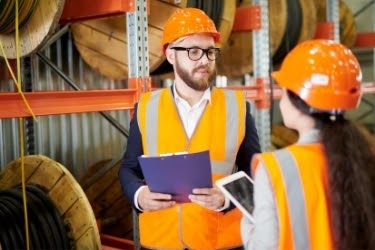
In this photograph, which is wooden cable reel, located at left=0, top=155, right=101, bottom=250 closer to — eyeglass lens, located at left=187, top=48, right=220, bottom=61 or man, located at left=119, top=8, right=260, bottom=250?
man, located at left=119, top=8, right=260, bottom=250

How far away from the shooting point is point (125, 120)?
515cm

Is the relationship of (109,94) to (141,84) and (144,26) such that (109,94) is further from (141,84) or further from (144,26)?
(144,26)

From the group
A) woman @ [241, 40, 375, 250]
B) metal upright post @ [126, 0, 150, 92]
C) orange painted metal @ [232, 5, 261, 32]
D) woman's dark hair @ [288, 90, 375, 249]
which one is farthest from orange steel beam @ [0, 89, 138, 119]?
orange painted metal @ [232, 5, 261, 32]

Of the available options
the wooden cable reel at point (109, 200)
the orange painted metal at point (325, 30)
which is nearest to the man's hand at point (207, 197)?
the wooden cable reel at point (109, 200)

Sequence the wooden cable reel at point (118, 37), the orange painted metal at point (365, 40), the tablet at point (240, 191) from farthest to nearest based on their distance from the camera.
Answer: the orange painted metal at point (365, 40)
the wooden cable reel at point (118, 37)
the tablet at point (240, 191)

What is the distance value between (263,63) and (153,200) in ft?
6.66

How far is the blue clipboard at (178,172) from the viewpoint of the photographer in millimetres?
2066

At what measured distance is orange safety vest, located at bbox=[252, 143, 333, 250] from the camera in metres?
1.56

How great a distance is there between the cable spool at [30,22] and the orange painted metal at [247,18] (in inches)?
75.1

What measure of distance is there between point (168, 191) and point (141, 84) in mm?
868

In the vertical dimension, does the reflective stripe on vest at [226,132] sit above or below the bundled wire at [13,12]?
below

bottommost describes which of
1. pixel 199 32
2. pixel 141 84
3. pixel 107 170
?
pixel 107 170

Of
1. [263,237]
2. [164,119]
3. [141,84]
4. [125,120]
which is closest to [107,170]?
[125,120]

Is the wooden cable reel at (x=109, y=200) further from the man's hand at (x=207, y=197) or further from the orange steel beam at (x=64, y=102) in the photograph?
the man's hand at (x=207, y=197)
